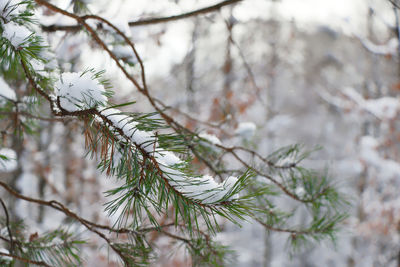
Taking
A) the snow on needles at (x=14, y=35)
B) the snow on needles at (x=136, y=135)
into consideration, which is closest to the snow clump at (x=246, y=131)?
the snow on needles at (x=136, y=135)

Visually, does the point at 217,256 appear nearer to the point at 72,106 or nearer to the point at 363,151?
the point at 72,106

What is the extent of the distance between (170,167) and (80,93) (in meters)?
0.23

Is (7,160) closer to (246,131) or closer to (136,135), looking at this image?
(136,135)

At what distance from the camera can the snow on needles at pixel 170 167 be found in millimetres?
583

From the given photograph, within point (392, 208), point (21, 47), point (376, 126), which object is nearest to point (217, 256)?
point (21, 47)

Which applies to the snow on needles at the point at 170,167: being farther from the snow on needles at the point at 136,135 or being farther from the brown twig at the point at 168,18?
the brown twig at the point at 168,18

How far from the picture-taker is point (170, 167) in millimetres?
583

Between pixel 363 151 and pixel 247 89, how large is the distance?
2.72 meters

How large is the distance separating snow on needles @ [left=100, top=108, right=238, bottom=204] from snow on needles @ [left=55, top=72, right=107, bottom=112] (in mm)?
31

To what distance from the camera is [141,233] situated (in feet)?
3.15

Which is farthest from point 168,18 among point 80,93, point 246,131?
point 80,93

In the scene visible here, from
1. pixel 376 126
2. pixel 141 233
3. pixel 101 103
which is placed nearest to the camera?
pixel 101 103

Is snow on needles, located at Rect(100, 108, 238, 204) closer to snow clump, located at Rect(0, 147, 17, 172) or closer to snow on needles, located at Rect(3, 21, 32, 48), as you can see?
snow on needles, located at Rect(3, 21, 32, 48)

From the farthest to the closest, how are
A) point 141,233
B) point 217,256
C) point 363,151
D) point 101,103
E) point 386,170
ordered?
point 363,151 < point 386,170 < point 217,256 < point 141,233 < point 101,103
